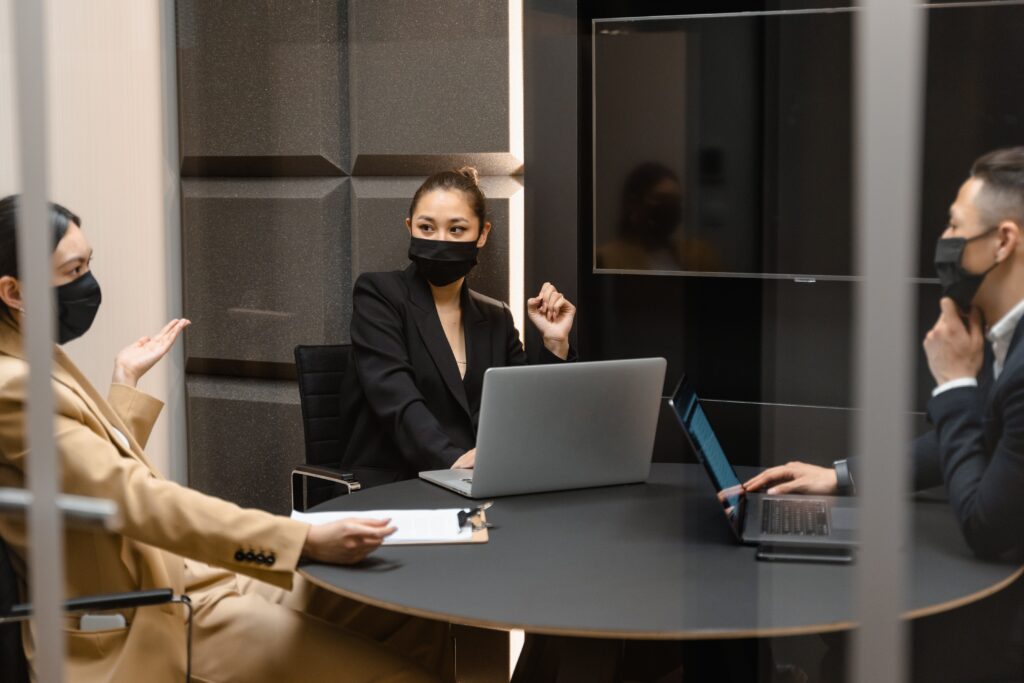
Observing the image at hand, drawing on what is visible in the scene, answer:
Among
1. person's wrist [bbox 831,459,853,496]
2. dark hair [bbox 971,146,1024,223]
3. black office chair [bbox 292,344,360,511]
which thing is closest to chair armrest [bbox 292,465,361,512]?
black office chair [bbox 292,344,360,511]

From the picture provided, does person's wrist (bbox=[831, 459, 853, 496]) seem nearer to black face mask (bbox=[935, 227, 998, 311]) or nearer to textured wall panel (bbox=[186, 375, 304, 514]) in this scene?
black face mask (bbox=[935, 227, 998, 311])

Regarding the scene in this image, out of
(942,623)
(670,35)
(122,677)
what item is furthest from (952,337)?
(670,35)

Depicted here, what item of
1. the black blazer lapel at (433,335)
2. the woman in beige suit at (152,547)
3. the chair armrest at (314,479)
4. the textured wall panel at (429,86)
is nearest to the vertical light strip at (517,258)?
the textured wall panel at (429,86)

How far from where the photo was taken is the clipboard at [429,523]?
1980mm

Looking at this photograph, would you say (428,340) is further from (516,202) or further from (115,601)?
(115,601)

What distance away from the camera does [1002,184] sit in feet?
4.69

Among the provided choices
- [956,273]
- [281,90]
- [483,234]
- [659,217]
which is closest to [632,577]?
[956,273]

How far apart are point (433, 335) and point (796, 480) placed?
1.54 metres

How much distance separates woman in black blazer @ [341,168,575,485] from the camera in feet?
9.96

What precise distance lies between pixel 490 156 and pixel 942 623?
7.01ft

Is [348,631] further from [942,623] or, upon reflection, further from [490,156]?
[490,156]

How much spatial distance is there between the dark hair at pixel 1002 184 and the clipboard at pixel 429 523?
100 cm

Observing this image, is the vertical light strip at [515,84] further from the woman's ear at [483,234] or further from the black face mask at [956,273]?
the black face mask at [956,273]

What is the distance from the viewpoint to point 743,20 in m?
2.48
